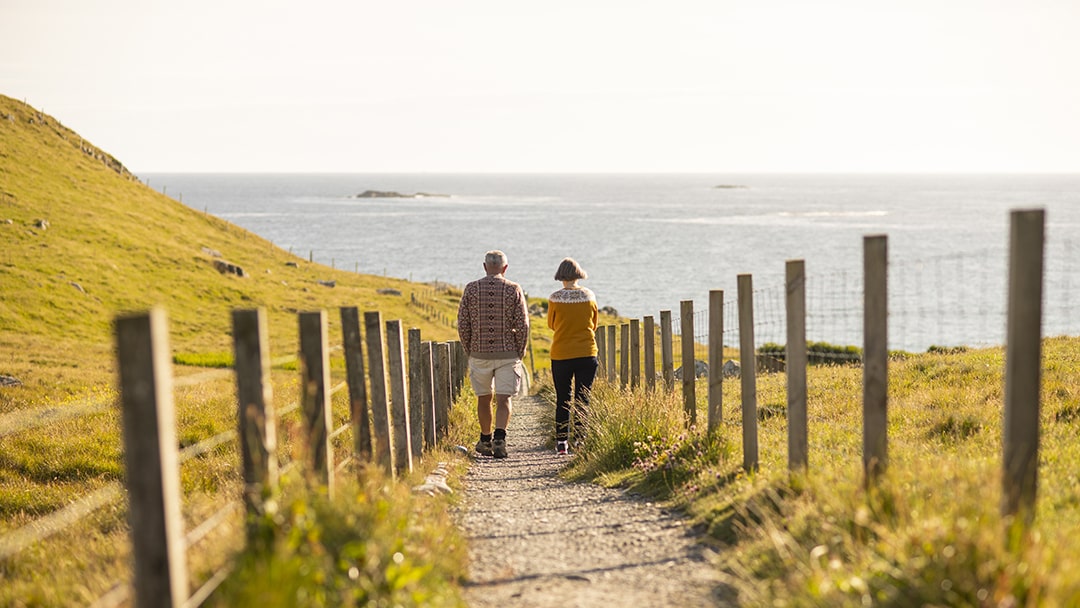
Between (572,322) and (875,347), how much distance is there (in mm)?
5116

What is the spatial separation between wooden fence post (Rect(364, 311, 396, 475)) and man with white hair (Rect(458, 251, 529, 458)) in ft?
7.71

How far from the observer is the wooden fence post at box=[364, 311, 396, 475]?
729 centimetres

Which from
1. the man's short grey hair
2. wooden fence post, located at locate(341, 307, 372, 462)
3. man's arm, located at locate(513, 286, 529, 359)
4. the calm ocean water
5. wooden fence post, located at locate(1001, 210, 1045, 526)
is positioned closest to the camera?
wooden fence post, located at locate(1001, 210, 1045, 526)

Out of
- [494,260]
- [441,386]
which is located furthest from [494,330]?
[441,386]

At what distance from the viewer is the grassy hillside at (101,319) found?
6.88 meters

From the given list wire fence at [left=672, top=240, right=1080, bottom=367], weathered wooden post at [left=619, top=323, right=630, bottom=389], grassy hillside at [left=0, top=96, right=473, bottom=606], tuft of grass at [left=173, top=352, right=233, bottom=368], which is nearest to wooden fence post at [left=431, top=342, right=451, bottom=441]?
grassy hillside at [left=0, top=96, right=473, bottom=606]

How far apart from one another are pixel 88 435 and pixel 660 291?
6608cm

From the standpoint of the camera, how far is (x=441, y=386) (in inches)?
546

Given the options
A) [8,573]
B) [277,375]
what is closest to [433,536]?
[8,573]

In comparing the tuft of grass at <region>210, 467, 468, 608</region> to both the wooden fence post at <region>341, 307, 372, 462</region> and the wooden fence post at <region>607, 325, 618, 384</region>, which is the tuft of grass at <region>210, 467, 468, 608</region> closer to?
the wooden fence post at <region>341, 307, 372, 462</region>

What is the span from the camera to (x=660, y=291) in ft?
257

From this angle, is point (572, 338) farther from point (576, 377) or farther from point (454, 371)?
point (454, 371)

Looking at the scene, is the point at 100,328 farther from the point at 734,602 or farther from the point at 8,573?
the point at 734,602

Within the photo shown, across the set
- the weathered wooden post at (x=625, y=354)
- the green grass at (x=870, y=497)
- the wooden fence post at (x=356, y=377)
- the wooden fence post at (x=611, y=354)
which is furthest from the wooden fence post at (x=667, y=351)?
the wooden fence post at (x=356, y=377)
